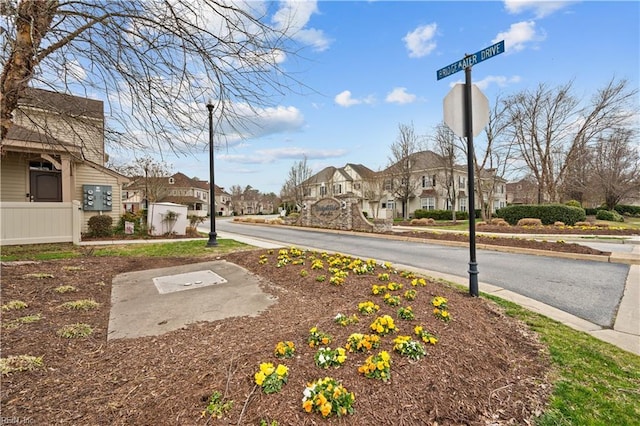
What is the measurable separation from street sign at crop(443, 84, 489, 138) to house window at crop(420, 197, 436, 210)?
107 ft

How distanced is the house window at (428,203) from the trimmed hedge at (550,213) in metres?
Result: 13.4

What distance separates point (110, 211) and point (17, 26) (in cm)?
1230

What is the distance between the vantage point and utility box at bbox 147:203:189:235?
45.5 ft

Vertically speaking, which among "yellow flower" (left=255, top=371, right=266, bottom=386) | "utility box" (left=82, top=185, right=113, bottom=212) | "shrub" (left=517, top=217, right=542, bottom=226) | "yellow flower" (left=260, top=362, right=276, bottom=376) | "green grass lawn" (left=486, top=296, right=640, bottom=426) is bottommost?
"green grass lawn" (left=486, top=296, right=640, bottom=426)

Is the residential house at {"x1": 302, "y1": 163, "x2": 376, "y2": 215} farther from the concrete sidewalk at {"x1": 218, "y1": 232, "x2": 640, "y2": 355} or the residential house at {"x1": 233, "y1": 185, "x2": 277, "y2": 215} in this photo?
the residential house at {"x1": 233, "y1": 185, "x2": 277, "y2": 215}

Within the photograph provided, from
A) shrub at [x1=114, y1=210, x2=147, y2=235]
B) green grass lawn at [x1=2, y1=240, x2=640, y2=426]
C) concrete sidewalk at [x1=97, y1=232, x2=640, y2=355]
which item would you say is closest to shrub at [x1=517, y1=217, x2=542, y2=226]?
concrete sidewalk at [x1=97, y1=232, x2=640, y2=355]

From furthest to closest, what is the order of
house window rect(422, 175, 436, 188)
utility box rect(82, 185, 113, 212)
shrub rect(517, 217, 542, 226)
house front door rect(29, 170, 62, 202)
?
1. house window rect(422, 175, 436, 188)
2. shrub rect(517, 217, 542, 226)
3. utility box rect(82, 185, 113, 212)
4. house front door rect(29, 170, 62, 202)

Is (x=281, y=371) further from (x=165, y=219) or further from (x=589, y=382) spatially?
(x=165, y=219)

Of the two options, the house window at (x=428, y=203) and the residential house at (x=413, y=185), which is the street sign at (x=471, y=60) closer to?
the residential house at (x=413, y=185)

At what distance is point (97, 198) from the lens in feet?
43.4

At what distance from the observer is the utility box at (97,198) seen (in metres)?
13.0

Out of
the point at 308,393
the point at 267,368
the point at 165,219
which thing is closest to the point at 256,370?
the point at 267,368

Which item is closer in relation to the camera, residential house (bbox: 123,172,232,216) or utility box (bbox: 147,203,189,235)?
utility box (bbox: 147,203,189,235)

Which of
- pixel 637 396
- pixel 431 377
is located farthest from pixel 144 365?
pixel 637 396
